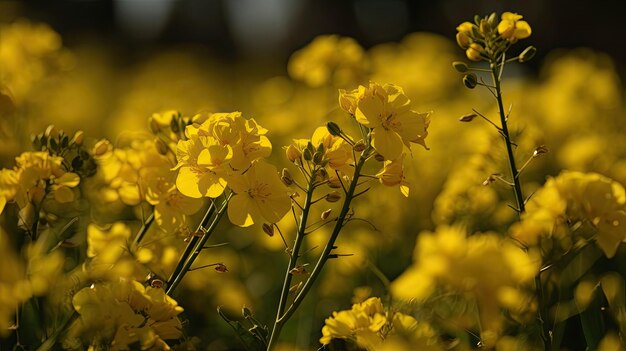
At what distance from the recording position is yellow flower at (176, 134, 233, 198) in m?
1.41

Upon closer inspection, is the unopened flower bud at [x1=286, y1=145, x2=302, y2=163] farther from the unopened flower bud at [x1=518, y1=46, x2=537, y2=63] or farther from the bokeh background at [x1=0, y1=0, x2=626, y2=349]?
the unopened flower bud at [x1=518, y1=46, x2=537, y2=63]

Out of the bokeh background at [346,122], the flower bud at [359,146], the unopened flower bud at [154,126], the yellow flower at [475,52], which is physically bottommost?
the bokeh background at [346,122]

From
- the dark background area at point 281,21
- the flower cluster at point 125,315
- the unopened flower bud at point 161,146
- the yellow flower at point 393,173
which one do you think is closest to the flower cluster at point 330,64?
the unopened flower bud at point 161,146

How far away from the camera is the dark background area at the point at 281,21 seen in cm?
1376

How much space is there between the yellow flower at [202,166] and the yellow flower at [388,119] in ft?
0.78

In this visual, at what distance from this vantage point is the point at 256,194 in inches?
56.2

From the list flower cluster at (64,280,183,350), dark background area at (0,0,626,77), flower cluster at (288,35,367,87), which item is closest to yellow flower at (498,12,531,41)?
flower cluster at (64,280,183,350)

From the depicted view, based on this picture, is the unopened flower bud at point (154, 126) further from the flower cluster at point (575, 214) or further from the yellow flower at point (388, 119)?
the flower cluster at point (575, 214)

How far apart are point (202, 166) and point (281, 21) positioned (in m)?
17.8

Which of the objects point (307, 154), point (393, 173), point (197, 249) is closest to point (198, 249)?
point (197, 249)

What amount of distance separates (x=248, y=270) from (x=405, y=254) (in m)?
0.56

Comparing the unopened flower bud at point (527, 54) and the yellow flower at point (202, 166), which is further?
the unopened flower bud at point (527, 54)

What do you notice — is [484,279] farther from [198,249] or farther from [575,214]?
[198,249]

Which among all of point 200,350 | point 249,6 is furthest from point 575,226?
point 249,6
